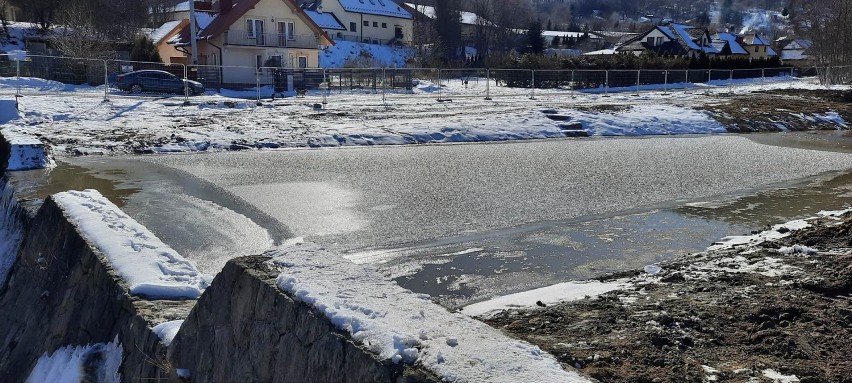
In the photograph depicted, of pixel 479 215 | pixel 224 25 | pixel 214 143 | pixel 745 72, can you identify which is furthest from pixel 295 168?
pixel 745 72

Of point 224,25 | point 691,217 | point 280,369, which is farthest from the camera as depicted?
point 224,25

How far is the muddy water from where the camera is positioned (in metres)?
7.88

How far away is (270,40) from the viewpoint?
167ft

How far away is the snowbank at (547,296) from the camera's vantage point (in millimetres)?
5945

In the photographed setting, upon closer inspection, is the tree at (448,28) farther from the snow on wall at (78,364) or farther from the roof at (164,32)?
the snow on wall at (78,364)

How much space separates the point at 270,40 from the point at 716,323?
49.4 m

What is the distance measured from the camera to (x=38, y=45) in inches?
2215

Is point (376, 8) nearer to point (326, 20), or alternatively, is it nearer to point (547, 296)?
point (326, 20)

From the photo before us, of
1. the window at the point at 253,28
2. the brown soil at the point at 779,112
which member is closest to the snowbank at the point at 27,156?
the brown soil at the point at 779,112

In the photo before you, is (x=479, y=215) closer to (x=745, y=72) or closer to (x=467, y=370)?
(x=467, y=370)

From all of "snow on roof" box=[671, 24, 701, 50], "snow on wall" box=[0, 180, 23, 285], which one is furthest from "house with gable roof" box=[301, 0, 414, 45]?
"snow on wall" box=[0, 180, 23, 285]

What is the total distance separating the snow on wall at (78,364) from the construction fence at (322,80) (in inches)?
904

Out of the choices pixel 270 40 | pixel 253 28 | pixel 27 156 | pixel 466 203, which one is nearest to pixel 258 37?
pixel 253 28

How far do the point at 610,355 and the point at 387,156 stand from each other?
13646 millimetres
